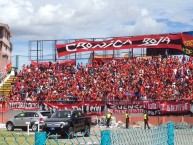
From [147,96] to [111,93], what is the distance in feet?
11.3

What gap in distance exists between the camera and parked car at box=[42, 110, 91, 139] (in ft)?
83.2

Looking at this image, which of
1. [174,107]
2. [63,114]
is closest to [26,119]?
[63,114]

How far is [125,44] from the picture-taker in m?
50.1

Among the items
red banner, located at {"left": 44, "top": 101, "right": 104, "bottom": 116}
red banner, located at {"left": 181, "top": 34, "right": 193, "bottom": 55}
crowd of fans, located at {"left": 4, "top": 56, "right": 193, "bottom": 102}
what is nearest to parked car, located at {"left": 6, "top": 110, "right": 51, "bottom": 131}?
red banner, located at {"left": 44, "top": 101, "right": 104, "bottom": 116}

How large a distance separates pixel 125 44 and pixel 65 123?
25.7 meters

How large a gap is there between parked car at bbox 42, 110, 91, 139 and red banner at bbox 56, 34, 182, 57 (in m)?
22.3

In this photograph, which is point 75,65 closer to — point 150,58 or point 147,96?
point 150,58

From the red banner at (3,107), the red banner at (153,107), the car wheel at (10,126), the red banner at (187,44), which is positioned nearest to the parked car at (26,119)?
the car wheel at (10,126)

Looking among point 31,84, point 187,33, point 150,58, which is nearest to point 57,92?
point 31,84

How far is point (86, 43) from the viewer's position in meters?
51.9

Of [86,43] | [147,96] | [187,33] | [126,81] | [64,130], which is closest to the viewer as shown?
[64,130]

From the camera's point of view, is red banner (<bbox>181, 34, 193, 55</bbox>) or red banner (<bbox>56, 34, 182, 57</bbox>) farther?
red banner (<bbox>56, 34, 182, 57</bbox>)

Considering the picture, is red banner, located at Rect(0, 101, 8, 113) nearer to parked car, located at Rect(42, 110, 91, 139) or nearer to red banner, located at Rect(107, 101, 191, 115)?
red banner, located at Rect(107, 101, 191, 115)

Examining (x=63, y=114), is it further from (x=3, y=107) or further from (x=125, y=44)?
(x=125, y=44)
